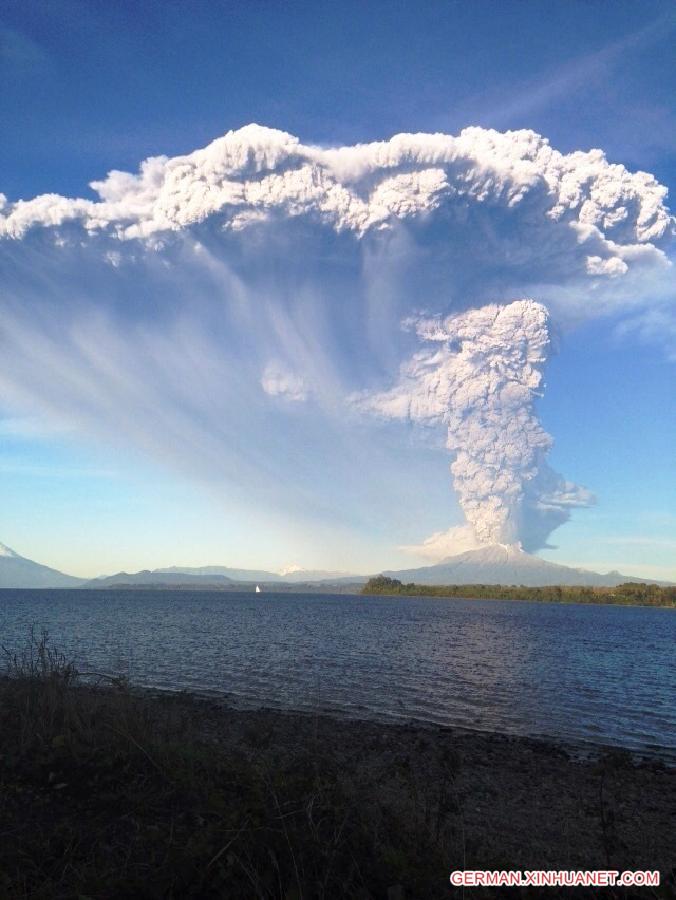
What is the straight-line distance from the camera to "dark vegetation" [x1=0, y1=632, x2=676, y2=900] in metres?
5.32

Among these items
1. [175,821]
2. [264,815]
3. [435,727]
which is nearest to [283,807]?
[264,815]

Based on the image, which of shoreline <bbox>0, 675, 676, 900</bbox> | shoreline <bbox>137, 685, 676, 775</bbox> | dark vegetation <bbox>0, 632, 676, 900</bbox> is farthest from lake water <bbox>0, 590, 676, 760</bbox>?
dark vegetation <bbox>0, 632, 676, 900</bbox>

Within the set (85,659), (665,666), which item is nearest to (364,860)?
(85,659)

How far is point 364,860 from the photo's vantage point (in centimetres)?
564

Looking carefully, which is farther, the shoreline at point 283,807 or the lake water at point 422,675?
the lake water at point 422,675

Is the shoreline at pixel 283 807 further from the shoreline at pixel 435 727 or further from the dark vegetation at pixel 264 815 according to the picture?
the shoreline at pixel 435 727

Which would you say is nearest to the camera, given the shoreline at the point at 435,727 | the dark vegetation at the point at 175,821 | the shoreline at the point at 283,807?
the dark vegetation at the point at 175,821

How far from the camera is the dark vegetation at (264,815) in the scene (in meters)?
5.32

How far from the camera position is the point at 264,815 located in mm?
6367

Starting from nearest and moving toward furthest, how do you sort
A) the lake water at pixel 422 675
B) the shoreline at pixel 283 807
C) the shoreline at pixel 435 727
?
the shoreline at pixel 283 807 → the shoreline at pixel 435 727 → the lake water at pixel 422 675

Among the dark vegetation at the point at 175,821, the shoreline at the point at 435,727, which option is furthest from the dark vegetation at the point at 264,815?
the shoreline at the point at 435,727

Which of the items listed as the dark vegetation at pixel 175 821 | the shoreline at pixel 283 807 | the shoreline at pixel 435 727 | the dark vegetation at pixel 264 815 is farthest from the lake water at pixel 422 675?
the dark vegetation at pixel 175 821

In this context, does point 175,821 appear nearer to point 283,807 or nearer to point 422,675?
point 283,807

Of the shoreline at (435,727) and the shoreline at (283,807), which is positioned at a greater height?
the shoreline at (283,807)
